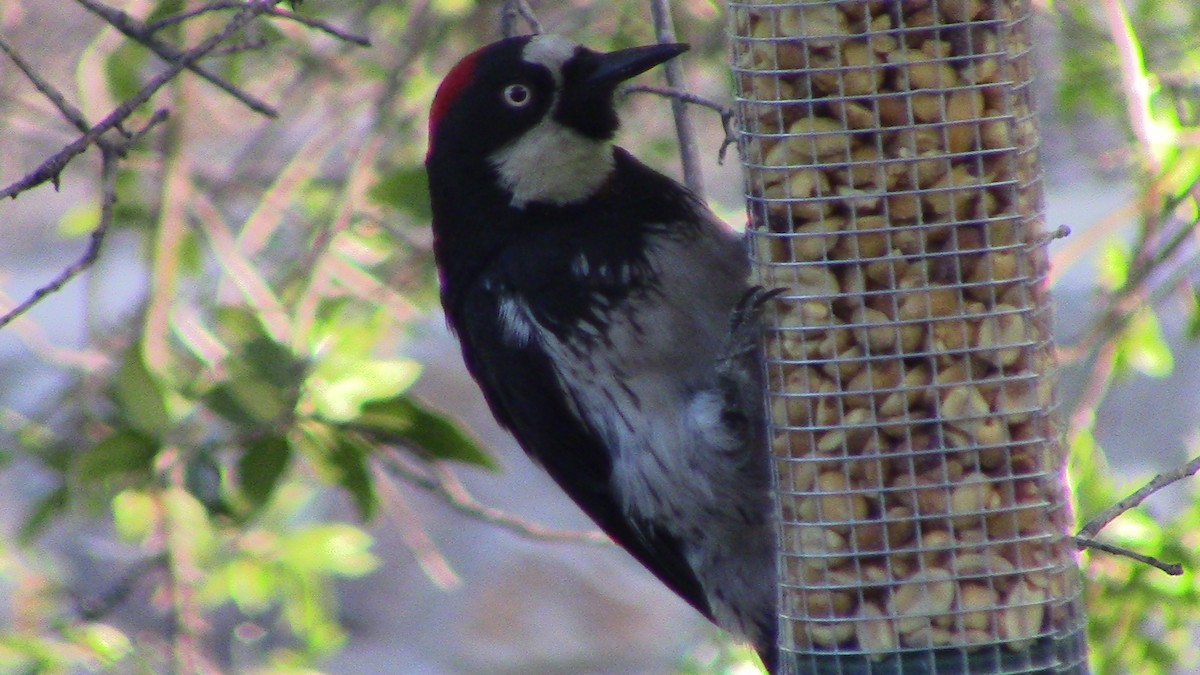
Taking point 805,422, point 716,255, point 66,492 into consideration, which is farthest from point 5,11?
point 805,422

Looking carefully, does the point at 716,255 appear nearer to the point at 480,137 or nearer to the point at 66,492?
the point at 480,137

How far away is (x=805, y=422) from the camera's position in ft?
6.56

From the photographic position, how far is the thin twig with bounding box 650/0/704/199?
7.70ft

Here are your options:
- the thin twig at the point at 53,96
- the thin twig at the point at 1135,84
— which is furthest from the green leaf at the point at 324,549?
the thin twig at the point at 1135,84

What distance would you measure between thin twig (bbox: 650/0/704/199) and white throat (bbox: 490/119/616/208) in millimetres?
181

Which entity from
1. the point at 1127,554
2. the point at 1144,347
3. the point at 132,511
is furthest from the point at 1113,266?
the point at 132,511

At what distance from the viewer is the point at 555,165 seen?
258 centimetres

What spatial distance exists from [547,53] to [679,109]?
337 mm

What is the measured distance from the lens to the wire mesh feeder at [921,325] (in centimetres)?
188

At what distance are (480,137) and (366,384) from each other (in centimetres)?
79

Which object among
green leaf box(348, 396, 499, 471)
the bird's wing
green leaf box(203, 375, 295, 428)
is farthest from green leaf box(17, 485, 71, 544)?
the bird's wing

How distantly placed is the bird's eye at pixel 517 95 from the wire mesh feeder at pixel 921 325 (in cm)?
69

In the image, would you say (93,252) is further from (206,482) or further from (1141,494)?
(206,482)

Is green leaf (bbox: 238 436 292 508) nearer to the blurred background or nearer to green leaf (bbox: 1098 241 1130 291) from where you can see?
the blurred background
